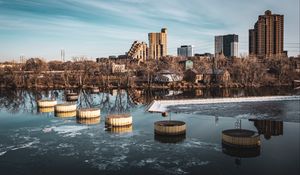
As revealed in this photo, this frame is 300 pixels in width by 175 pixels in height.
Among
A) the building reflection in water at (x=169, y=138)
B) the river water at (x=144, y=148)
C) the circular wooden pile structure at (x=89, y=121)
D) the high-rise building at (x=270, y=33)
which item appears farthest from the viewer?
the high-rise building at (x=270, y=33)

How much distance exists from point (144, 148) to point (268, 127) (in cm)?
1119

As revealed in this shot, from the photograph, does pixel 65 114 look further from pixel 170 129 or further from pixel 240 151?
pixel 240 151

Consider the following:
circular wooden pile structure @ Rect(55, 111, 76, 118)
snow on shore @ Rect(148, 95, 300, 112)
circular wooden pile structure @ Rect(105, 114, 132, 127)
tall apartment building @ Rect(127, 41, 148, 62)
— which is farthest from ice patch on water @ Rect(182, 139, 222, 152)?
tall apartment building @ Rect(127, 41, 148, 62)

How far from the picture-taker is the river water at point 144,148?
51.4 ft

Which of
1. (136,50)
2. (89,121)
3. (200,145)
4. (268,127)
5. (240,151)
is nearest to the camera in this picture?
(240,151)

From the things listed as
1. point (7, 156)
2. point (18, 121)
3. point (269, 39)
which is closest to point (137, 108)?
point (18, 121)

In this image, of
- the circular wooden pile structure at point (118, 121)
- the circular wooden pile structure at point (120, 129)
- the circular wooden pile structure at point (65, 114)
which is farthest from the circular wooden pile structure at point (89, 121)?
the circular wooden pile structure at point (120, 129)

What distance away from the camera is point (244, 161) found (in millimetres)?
16781

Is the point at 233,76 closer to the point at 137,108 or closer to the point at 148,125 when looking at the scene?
the point at 137,108

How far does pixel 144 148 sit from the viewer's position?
63.2ft

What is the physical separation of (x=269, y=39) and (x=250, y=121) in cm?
14023

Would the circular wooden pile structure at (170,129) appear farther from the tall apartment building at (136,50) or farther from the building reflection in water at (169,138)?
the tall apartment building at (136,50)

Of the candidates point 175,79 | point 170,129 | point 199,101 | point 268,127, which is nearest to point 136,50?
point 175,79

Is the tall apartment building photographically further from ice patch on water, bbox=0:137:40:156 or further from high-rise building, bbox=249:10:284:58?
ice patch on water, bbox=0:137:40:156
